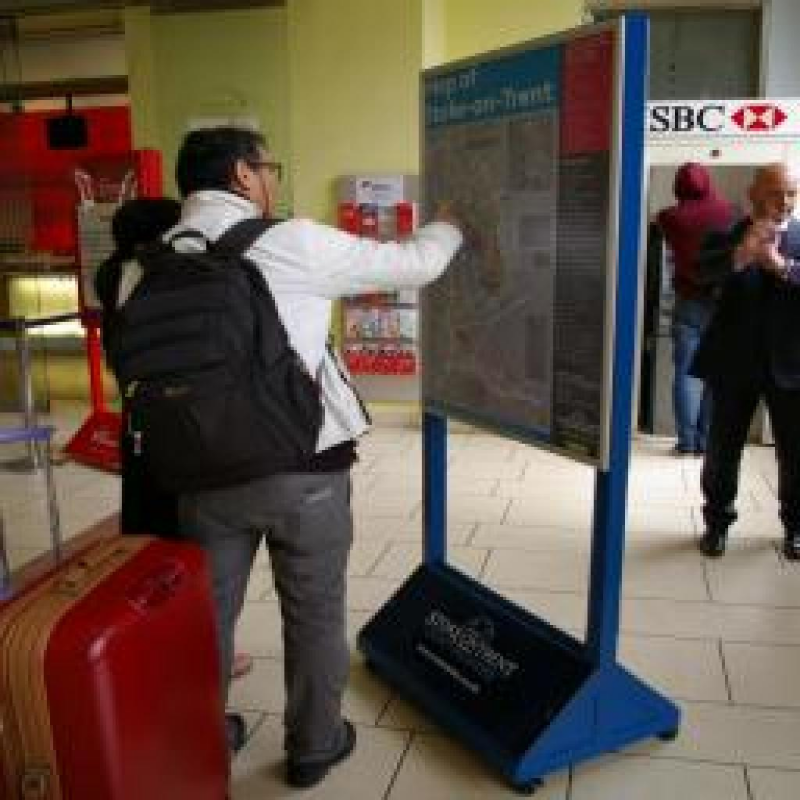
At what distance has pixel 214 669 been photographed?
1888 millimetres

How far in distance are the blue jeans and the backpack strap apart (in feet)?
12.0

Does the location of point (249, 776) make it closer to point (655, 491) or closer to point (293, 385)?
point (293, 385)

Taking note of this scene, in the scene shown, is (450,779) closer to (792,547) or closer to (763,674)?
(763,674)

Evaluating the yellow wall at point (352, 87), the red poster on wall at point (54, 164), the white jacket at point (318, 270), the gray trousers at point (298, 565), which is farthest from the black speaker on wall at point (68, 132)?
the gray trousers at point (298, 565)

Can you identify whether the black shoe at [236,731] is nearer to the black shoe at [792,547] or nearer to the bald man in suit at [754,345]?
the bald man in suit at [754,345]

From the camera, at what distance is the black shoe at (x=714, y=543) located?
356 cm

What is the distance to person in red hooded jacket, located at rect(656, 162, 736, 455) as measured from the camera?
4.77 metres

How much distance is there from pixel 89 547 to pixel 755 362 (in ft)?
7.84

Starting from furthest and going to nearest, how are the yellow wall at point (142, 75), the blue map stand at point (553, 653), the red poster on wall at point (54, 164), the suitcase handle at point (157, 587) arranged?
1. the yellow wall at point (142, 75)
2. the red poster on wall at point (54, 164)
3. the blue map stand at point (553, 653)
4. the suitcase handle at point (157, 587)

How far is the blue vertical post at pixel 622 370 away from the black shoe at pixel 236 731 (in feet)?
2.96

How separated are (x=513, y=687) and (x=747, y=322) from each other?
5.61 ft

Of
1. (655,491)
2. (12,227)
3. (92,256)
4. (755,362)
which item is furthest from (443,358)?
(12,227)

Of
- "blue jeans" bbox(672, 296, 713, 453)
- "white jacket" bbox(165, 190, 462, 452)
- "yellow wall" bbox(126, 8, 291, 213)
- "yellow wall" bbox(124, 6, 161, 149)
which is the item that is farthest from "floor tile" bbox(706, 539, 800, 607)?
"yellow wall" bbox(124, 6, 161, 149)

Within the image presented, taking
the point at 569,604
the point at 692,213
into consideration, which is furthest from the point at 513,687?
the point at 692,213
